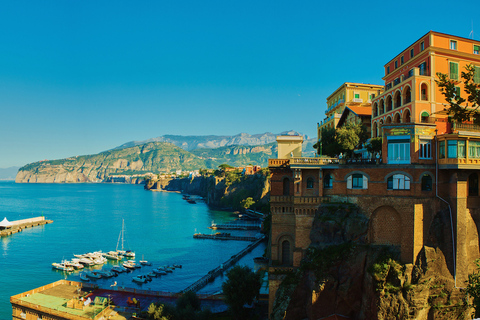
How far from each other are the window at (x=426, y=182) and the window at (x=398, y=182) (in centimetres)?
146

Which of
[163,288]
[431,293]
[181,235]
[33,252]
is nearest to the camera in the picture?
[431,293]

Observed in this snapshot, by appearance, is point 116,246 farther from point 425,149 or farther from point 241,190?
point 425,149

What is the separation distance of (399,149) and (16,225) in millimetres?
128624

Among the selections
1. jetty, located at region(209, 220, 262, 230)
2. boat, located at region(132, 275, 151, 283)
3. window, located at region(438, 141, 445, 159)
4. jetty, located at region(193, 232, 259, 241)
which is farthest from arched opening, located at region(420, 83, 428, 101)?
jetty, located at region(209, 220, 262, 230)

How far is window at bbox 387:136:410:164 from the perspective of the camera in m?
36.9

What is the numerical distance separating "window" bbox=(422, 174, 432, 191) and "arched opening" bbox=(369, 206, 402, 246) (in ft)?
12.6

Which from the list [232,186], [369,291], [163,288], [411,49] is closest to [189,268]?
[163,288]

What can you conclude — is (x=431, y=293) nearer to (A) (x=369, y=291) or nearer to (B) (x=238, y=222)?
(A) (x=369, y=291)

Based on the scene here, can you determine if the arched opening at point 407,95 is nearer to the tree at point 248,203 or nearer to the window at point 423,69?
the window at point 423,69

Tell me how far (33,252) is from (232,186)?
10481 centimetres

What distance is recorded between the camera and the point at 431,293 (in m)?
34.6

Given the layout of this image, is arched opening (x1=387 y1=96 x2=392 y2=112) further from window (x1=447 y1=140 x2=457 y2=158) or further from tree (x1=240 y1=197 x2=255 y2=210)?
tree (x1=240 y1=197 x2=255 y2=210)

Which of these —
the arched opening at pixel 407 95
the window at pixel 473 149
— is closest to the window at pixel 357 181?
the window at pixel 473 149

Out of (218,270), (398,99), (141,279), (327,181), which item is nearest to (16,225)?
(141,279)
